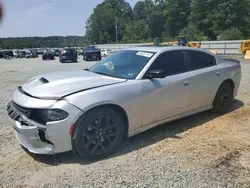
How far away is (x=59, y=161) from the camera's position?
3422mm

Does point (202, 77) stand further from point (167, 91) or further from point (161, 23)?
point (161, 23)

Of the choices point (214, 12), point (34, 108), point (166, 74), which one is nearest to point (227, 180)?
point (166, 74)

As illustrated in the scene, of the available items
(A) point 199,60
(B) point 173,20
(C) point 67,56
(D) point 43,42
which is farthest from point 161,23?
(A) point 199,60

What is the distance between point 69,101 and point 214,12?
233ft

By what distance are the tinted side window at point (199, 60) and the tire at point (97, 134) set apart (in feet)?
6.40

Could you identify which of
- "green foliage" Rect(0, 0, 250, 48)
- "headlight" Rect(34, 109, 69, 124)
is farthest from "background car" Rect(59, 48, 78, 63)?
"green foliage" Rect(0, 0, 250, 48)

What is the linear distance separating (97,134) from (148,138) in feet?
3.48

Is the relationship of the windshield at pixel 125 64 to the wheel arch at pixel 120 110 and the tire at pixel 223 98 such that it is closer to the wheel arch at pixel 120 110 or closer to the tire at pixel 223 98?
the wheel arch at pixel 120 110

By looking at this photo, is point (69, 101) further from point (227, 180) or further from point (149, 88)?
point (227, 180)

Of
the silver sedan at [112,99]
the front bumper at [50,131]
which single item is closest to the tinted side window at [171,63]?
the silver sedan at [112,99]

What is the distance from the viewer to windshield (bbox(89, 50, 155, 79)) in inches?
162

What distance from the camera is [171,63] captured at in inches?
177

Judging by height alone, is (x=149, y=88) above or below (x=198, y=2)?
below

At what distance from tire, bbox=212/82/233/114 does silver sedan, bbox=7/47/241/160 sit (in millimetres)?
151
